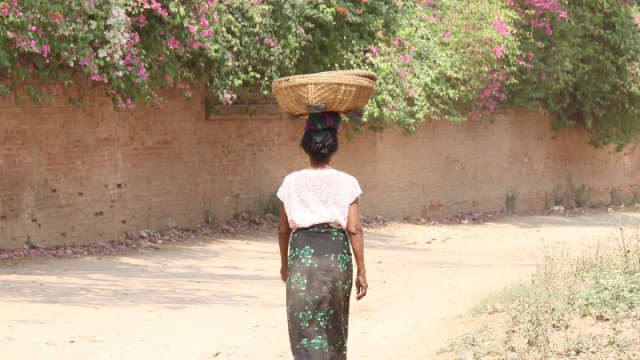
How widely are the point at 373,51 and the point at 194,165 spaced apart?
3859 mm

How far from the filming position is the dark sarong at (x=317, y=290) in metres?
7.18

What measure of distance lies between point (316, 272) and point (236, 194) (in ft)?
45.6

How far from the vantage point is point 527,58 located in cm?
2717

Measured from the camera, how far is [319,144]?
736 cm

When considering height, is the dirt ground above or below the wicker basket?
below

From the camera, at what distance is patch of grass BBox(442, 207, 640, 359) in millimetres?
8703

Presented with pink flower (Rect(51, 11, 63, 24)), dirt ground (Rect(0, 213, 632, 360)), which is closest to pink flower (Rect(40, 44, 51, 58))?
pink flower (Rect(51, 11, 63, 24))

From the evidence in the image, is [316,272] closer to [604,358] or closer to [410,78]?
[604,358]

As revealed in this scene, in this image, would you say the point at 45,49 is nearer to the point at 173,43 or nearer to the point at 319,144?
the point at 173,43

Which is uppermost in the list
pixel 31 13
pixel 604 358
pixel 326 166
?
pixel 31 13

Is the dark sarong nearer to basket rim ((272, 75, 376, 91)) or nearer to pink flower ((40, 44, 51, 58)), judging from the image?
basket rim ((272, 75, 376, 91))

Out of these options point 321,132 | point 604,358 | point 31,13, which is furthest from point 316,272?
point 31,13

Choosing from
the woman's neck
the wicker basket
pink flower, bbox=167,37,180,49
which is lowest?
the woman's neck

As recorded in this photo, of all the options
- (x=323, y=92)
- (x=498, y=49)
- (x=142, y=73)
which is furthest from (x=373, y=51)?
(x=323, y=92)
